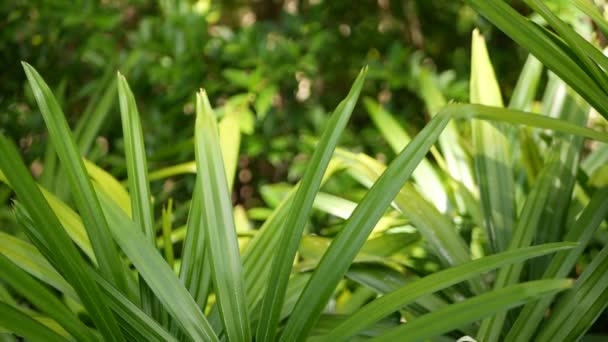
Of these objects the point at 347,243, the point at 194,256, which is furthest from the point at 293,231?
the point at 194,256

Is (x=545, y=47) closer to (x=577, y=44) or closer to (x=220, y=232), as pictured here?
(x=577, y=44)

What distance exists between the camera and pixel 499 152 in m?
1.03

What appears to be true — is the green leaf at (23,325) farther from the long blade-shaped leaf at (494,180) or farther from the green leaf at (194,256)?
the long blade-shaped leaf at (494,180)

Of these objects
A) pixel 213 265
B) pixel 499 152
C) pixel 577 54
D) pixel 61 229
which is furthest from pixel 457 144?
pixel 61 229

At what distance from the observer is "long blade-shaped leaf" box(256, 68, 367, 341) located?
692 millimetres

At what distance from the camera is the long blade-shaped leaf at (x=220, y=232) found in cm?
71

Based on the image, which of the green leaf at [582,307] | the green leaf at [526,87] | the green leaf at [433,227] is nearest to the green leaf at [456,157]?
the green leaf at [526,87]

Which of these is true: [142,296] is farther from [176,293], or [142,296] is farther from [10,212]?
[10,212]

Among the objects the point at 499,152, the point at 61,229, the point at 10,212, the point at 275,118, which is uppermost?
the point at 275,118

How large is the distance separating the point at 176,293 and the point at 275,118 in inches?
47.0

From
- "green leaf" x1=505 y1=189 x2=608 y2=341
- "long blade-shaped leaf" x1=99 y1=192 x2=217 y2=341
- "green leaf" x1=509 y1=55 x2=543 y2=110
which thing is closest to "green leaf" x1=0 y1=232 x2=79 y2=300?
"long blade-shaped leaf" x1=99 y1=192 x2=217 y2=341

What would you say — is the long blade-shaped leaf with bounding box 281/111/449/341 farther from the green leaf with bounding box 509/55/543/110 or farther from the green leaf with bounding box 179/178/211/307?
the green leaf with bounding box 509/55/543/110

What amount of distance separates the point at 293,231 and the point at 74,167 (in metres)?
0.22

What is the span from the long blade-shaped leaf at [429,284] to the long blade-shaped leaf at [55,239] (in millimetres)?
202
